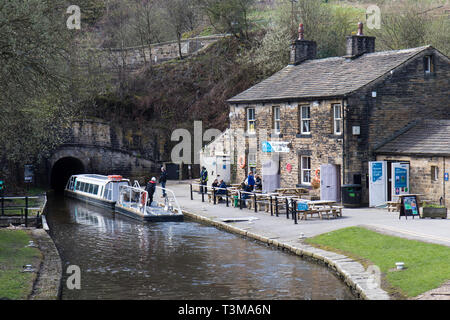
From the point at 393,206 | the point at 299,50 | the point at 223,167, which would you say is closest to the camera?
the point at 393,206

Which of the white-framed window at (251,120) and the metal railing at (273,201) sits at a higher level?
the white-framed window at (251,120)

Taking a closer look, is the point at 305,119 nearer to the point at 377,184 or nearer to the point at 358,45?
the point at 358,45

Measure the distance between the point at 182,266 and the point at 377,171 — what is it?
12.3 metres

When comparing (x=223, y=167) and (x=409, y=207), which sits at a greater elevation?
(x=223, y=167)

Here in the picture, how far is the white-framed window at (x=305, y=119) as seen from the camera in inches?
1158

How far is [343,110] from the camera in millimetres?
26922

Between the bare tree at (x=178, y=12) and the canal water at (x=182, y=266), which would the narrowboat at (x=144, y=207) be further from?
the bare tree at (x=178, y=12)

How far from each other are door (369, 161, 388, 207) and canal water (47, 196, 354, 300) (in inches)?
294

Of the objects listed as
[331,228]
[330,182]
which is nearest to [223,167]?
[330,182]

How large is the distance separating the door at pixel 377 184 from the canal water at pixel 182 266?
294 inches

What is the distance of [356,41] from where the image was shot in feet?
100

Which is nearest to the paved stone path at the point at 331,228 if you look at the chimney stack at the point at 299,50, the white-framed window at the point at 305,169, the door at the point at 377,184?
the door at the point at 377,184
